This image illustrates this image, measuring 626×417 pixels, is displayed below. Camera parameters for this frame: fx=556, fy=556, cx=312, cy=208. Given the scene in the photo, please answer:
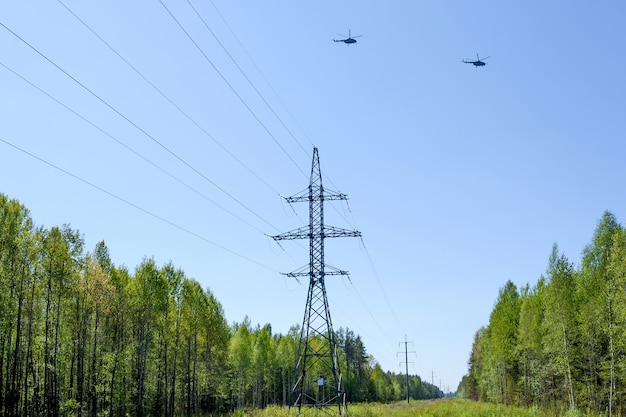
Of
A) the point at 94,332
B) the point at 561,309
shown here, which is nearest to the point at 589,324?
the point at 561,309

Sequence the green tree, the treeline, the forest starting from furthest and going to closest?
the green tree → the treeline → the forest

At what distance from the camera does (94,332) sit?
38219 mm

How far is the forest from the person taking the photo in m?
30.4

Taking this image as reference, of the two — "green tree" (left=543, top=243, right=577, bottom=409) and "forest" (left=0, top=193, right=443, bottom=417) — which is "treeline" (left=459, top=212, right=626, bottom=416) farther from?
"forest" (left=0, top=193, right=443, bottom=417)

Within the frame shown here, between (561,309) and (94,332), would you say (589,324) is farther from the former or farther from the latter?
(94,332)

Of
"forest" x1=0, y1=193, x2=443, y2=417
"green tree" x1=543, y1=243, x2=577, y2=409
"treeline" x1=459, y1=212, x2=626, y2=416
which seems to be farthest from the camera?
"green tree" x1=543, y1=243, x2=577, y2=409

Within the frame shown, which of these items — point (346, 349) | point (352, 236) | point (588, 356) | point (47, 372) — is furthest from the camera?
point (346, 349)

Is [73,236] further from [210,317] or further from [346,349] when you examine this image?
[346,349]

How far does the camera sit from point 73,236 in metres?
34.2

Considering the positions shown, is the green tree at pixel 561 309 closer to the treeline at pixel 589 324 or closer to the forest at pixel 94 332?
the treeline at pixel 589 324

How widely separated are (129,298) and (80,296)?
650cm

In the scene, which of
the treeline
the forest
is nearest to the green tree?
the treeline

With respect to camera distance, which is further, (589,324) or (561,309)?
(561,309)

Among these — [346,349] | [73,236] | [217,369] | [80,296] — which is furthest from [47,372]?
[346,349]
